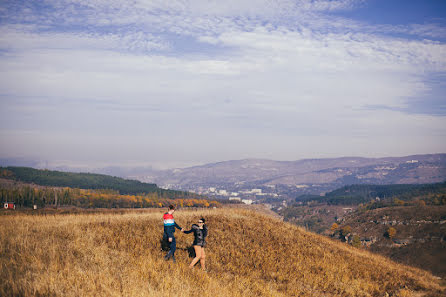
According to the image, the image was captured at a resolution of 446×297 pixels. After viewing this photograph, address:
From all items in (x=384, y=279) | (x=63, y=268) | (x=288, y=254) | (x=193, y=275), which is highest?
(x=63, y=268)

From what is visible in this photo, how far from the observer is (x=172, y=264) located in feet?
58.1

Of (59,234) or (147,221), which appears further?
(147,221)

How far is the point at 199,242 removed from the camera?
57.1 feet

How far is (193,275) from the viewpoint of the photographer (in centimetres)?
1662

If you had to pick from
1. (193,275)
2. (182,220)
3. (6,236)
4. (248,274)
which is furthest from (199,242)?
(182,220)

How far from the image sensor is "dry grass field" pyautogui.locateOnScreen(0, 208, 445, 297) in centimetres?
1358

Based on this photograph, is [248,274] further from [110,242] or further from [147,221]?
[147,221]

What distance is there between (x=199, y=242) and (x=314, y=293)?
7.69 m

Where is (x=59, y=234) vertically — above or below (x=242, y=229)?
above

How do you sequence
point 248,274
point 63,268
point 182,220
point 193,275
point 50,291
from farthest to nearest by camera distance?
point 182,220
point 248,274
point 193,275
point 63,268
point 50,291

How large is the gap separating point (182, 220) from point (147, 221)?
339 cm

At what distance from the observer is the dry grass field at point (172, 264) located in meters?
13.6

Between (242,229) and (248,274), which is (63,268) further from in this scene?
(242,229)

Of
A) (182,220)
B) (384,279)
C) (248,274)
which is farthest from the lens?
(182,220)
